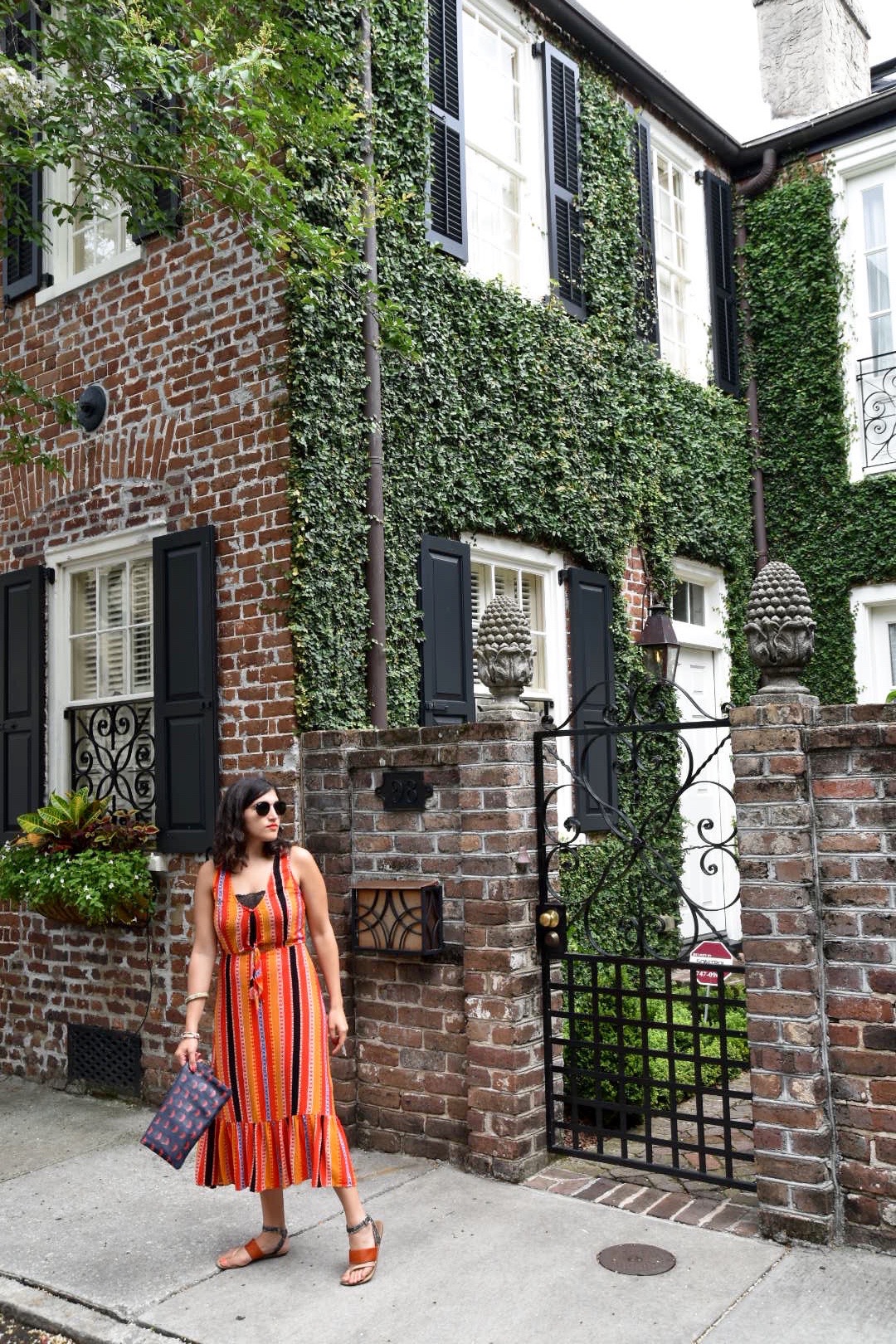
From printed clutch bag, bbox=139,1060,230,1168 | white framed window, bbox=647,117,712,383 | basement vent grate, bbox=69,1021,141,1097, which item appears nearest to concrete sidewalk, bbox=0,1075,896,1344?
printed clutch bag, bbox=139,1060,230,1168

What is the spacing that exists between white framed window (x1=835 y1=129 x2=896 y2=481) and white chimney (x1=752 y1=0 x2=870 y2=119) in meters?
1.19

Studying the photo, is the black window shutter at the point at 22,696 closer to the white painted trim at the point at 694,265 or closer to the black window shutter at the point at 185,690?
the black window shutter at the point at 185,690

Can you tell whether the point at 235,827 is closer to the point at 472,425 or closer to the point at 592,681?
the point at 472,425

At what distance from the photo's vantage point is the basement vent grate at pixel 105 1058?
631 cm

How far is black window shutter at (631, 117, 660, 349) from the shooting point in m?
8.95

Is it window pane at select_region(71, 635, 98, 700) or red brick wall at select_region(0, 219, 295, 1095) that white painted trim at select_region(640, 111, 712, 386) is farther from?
window pane at select_region(71, 635, 98, 700)

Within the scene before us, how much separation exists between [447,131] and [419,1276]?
6337mm

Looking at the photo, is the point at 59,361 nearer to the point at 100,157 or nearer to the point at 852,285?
the point at 100,157

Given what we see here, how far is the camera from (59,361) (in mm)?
7207

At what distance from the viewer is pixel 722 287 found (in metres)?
9.95

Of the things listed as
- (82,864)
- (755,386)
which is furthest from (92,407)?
(755,386)

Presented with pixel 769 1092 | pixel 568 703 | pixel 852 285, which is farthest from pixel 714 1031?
pixel 852 285

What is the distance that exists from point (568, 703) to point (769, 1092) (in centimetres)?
374

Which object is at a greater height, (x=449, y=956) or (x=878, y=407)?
(x=878, y=407)
